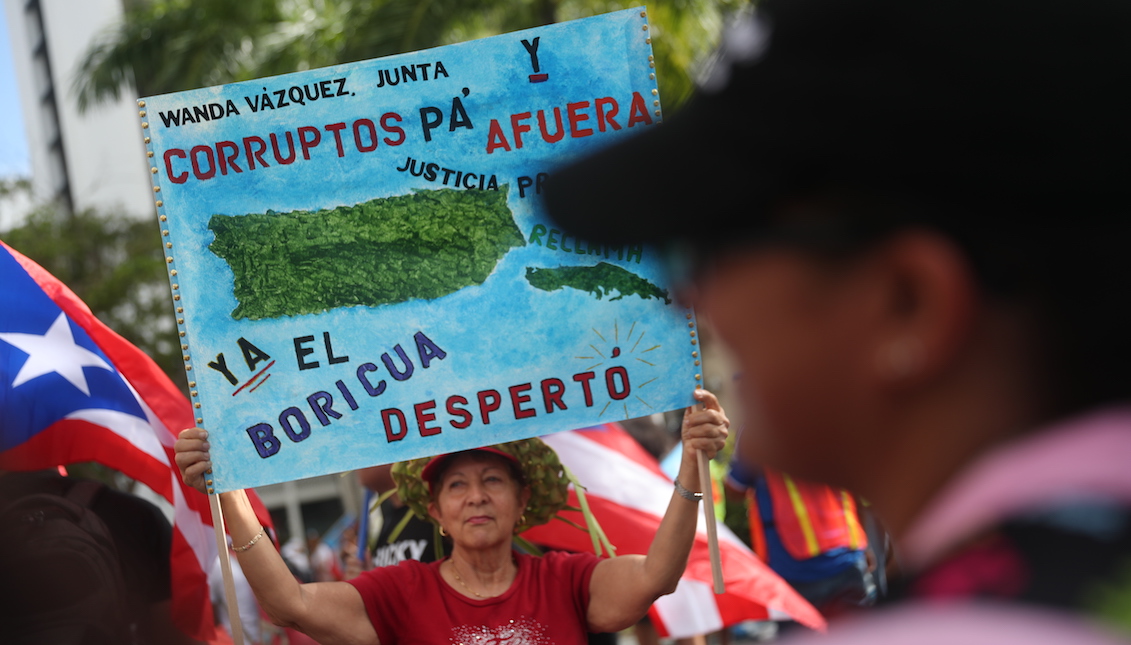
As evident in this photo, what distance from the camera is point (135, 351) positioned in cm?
357

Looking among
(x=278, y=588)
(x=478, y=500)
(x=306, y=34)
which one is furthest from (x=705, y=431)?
(x=306, y=34)

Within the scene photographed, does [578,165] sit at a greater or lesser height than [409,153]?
lesser

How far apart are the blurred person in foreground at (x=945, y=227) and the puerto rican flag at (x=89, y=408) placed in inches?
113

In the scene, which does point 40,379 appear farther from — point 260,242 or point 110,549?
point 260,242

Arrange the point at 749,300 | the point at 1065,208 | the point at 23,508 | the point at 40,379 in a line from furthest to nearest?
the point at 40,379 < the point at 23,508 < the point at 749,300 < the point at 1065,208

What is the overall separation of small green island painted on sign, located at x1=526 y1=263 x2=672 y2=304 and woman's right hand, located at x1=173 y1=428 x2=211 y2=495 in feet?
3.06

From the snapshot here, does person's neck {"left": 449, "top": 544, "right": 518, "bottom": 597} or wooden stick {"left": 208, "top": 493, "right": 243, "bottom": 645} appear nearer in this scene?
wooden stick {"left": 208, "top": 493, "right": 243, "bottom": 645}

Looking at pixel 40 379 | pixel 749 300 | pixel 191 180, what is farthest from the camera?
pixel 40 379

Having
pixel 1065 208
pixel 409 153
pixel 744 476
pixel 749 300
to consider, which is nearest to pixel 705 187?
pixel 749 300

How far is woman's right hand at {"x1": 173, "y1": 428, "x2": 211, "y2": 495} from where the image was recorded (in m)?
2.64

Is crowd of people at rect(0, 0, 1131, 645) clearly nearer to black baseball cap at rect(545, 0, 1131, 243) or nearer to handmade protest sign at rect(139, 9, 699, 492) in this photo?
black baseball cap at rect(545, 0, 1131, 243)

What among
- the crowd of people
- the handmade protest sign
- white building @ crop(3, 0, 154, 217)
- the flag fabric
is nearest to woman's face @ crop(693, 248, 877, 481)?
the crowd of people

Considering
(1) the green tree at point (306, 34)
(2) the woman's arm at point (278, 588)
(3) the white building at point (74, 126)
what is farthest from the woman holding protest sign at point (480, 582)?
(3) the white building at point (74, 126)

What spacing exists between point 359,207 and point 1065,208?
227cm
